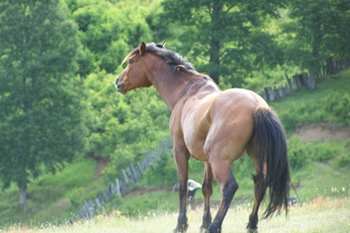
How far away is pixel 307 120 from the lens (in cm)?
3180

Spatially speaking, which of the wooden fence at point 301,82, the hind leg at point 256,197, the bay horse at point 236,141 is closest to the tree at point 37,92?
the wooden fence at point 301,82

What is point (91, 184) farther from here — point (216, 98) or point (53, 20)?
point (216, 98)

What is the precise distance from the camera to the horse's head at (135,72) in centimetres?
1383

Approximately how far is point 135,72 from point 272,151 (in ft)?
14.7

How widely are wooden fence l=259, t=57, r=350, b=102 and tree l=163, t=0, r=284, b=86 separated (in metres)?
1.77

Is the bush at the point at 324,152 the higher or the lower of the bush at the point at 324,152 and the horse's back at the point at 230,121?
the lower

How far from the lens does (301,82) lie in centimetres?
3638

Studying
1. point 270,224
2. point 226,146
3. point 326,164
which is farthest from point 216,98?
point 326,164

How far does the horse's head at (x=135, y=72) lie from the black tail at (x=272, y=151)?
4.06m

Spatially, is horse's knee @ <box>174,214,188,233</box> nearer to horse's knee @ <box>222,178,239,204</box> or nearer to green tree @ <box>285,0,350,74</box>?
horse's knee @ <box>222,178,239,204</box>

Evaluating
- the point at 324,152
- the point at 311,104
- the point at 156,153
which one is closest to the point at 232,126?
the point at 324,152

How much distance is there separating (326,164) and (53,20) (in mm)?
16248

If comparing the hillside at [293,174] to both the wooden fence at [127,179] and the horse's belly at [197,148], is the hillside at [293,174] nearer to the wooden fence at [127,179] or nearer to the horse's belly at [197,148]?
the wooden fence at [127,179]

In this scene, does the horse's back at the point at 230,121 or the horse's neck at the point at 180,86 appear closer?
the horse's back at the point at 230,121
